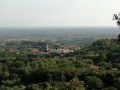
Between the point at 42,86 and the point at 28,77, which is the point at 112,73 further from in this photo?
the point at 28,77

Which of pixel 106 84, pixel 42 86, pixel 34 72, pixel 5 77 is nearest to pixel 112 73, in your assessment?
pixel 106 84

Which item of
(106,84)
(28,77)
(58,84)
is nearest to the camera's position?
(58,84)

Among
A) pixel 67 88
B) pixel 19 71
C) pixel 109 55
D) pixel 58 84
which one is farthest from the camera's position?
pixel 109 55

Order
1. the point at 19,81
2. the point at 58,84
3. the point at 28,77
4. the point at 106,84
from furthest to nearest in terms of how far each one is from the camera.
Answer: the point at 28,77 < the point at 19,81 < the point at 106,84 < the point at 58,84

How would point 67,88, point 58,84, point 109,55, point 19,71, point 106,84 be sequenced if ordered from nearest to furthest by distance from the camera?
point 67,88, point 58,84, point 106,84, point 19,71, point 109,55

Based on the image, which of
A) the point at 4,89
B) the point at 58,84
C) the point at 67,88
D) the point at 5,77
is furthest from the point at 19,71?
the point at 67,88

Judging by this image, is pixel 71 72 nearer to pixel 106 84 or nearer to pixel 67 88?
pixel 106 84

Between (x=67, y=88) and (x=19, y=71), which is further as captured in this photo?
(x=19, y=71)

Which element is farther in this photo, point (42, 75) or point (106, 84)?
point (42, 75)
